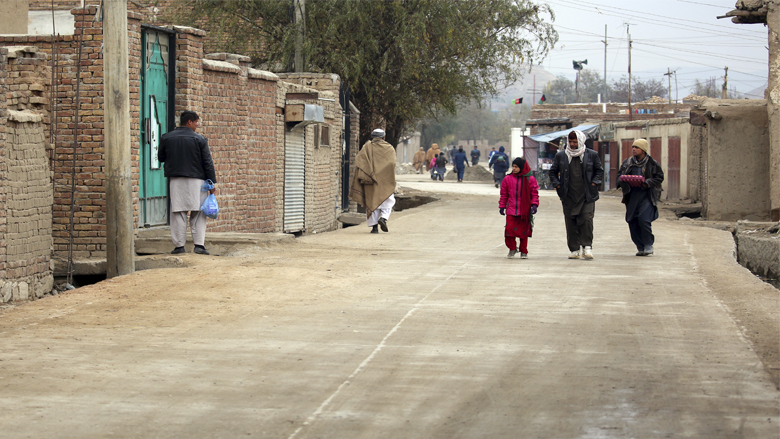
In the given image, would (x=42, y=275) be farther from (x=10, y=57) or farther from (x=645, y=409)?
(x=645, y=409)

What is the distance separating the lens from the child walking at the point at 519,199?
10555 millimetres

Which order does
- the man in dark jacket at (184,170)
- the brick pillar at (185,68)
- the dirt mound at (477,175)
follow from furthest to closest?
1. the dirt mound at (477,175)
2. the brick pillar at (185,68)
3. the man in dark jacket at (184,170)

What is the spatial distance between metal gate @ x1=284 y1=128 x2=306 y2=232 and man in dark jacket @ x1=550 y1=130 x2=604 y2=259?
6934 millimetres

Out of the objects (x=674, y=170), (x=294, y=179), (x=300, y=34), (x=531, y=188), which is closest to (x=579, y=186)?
(x=531, y=188)

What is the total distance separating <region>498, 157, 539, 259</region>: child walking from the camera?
10.6 metres

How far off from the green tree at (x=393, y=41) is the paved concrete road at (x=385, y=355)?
13.1 meters

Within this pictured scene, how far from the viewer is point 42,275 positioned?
9516 mm

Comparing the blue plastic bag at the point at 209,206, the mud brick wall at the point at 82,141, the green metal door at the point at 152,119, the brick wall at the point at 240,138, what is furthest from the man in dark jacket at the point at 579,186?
the mud brick wall at the point at 82,141

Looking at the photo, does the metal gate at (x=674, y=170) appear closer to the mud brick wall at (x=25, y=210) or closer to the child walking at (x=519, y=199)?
the child walking at (x=519, y=199)

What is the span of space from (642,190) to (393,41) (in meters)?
12.9

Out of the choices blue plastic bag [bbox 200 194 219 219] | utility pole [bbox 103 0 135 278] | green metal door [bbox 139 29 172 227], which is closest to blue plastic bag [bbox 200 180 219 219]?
blue plastic bag [bbox 200 194 219 219]

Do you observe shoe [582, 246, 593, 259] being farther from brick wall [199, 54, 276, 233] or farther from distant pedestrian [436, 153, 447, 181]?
distant pedestrian [436, 153, 447, 181]

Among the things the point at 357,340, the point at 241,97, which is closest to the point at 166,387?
the point at 357,340

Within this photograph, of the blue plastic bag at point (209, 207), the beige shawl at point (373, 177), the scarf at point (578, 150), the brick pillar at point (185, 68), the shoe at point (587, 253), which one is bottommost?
the shoe at point (587, 253)
